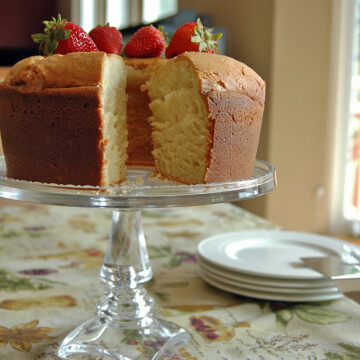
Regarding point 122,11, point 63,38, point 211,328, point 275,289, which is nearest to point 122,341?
point 211,328

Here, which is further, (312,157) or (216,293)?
(312,157)

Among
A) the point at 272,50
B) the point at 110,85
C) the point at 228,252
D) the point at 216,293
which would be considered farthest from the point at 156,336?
the point at 272,50

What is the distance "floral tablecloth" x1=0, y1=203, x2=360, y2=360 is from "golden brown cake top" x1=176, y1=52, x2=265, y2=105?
0.42 m

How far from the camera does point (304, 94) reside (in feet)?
10.8


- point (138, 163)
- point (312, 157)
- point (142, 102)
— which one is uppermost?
point (142, 102)

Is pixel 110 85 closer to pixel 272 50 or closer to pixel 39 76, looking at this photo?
→ pixel 39 76

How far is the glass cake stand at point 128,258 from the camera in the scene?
29.3 inches

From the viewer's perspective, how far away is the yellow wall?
10.5 feet

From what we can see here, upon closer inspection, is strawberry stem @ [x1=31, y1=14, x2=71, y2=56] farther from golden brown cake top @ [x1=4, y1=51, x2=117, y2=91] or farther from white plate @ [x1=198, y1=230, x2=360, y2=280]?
white plate @ [x1=198, y1=230, x2=360, y2=280]

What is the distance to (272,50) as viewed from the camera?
125 inches

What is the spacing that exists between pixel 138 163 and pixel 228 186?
366 mm

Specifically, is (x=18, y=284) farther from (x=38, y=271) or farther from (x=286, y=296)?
(x=286, y=296)

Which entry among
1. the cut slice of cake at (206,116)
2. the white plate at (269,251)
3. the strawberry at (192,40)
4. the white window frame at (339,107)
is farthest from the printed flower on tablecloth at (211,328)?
the white window frame at (339,107)

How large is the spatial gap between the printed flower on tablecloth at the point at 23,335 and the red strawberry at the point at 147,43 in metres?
A: 0.57
